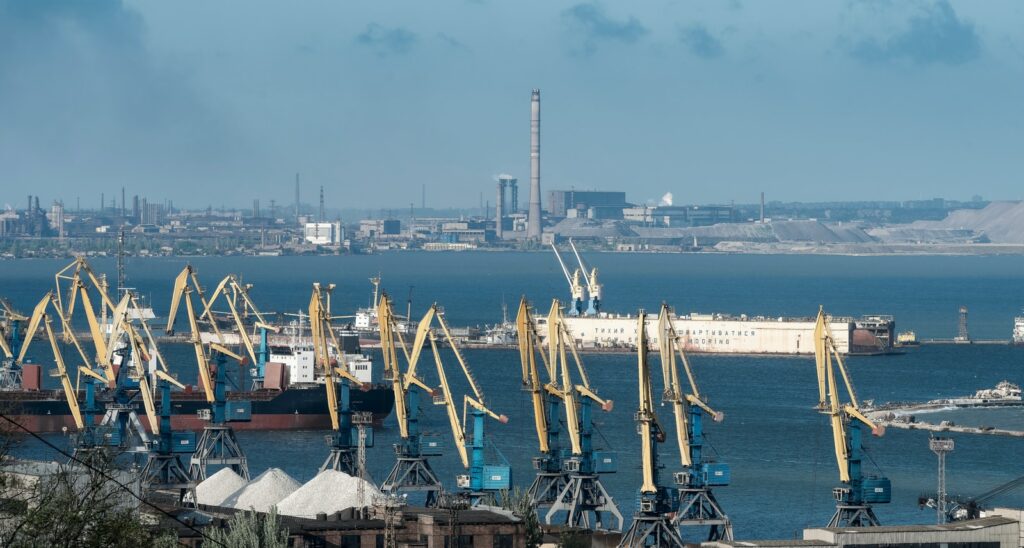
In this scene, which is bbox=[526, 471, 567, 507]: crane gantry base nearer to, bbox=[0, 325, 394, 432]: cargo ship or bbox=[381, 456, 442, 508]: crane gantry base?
bbox=[381, 456, 442, 508]: crane gantry base

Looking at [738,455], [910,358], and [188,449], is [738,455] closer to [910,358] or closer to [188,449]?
[188,449]

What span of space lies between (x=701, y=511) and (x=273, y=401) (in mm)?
23370

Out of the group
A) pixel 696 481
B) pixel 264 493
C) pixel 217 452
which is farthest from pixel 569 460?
pixel 217 452

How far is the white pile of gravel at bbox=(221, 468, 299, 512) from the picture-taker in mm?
31875

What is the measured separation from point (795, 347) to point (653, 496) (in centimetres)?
4853

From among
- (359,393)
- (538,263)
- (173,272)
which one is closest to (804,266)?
(538,263)

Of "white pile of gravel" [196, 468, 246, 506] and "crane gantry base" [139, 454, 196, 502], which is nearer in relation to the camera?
"white pile of gravel" [196, 468, 246, 506]

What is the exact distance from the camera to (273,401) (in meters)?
51.7

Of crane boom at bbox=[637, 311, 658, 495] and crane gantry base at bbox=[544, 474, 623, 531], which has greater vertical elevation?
crane boom at bbox=[637, 311, 658, 495]

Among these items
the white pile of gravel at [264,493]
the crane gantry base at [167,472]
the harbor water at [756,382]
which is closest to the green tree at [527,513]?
the white pile of gravel at [264,493]

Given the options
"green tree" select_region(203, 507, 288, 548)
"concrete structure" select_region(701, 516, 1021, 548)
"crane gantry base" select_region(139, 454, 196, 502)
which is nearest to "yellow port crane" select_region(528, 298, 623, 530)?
"crane gantry base" select_region(139, 454, 196, 502)

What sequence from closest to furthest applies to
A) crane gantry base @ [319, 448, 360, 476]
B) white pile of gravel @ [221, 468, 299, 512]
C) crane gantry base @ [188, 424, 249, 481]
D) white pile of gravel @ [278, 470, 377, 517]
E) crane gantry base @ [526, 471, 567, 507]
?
white pile of gravel @ [278, 470, 377, 517]
white pile of gravel @ [221, 468, 299, 512]
crane gantry base @ [526, 471, 567, 507]
crane gantry base @ [319, 448, 360, 476]
crane gantry base @ [188, 424, 249, 481]

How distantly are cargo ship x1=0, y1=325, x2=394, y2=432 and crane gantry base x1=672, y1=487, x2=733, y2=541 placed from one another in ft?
67.6

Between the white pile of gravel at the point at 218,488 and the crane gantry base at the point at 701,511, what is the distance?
752 centimetres
